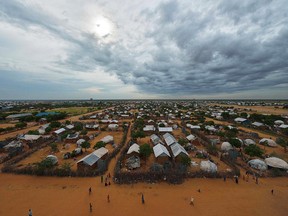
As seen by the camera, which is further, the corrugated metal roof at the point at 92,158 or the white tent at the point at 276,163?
the corrugated metal roof at the point at 92,158

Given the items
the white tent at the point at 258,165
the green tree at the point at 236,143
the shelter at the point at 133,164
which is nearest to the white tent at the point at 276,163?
the white tent at the point at 258,165

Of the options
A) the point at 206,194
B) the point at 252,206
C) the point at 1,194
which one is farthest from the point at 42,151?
the point at 252,206

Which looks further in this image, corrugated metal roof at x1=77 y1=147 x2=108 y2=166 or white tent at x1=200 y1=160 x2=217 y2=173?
corrugated metal roof at x1=77 y1=147 x2=108 y2=166

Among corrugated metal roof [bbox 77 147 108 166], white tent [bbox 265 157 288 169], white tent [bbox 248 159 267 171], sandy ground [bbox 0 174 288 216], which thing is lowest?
sandy ground [bbox 0 174 288 216]

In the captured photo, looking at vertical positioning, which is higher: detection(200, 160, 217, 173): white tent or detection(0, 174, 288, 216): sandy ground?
detection(200, 160, 217, 173): white tent

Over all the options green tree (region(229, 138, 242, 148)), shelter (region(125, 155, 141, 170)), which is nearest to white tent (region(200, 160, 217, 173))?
shelter (region(125, 155, 141, 170))

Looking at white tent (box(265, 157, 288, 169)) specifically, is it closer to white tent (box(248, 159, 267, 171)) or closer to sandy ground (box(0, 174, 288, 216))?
white tent (box(248, 159, 267, 171))

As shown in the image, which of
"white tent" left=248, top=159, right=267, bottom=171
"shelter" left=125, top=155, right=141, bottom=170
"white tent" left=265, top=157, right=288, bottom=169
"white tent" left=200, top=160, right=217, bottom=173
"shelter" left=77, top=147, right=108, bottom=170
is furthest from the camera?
"shelter" left=125, top=155, right=141, bottom=170

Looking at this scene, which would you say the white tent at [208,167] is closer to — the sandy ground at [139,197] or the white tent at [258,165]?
the sandy ground at [139,197]

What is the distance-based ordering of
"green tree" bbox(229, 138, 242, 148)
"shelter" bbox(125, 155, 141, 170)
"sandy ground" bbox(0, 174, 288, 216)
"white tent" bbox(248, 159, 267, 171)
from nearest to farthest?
"sandy ground" bbox(0, 174, 288, 216)
"white tent" bbox(248, 159, 267, 171)
"shelter" bbox(125, 155, 141, 170)
"green tree" bbox(229, 138, 242, 148)
